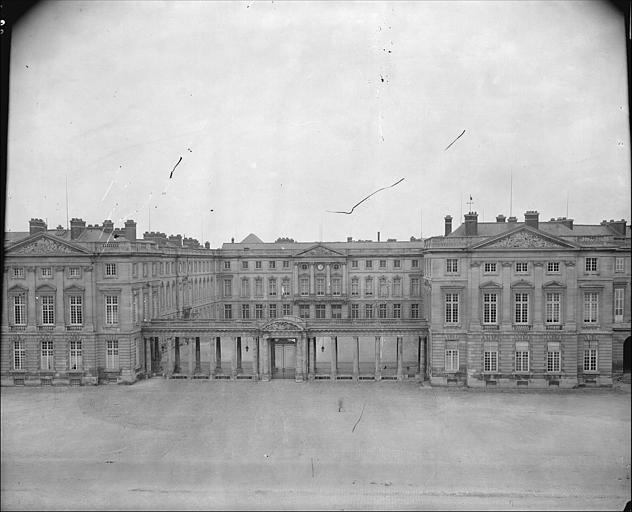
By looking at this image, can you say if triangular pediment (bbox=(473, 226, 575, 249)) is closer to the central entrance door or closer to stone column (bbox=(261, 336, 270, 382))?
stone column (bbox=(261, 336, 270, 382))

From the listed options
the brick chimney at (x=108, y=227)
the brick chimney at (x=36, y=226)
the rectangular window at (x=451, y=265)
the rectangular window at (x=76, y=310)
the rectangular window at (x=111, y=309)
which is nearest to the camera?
the rectangular window at (x=451, y=265)

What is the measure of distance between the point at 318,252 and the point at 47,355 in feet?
91.8

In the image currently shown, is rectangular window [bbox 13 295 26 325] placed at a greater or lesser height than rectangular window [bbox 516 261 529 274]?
lesser

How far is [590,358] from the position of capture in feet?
107

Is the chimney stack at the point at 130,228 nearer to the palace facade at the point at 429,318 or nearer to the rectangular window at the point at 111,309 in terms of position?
the palace facade at the point at 429,318

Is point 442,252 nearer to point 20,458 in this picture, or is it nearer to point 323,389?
point 323,389

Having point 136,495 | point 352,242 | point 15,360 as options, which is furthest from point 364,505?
point 352,242

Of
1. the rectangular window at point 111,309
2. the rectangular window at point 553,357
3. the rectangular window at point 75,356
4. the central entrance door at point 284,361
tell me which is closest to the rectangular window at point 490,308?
the rectangular window at point 553,357

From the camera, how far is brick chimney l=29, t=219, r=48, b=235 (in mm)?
34781

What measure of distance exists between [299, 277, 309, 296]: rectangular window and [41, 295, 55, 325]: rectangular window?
2650 cm

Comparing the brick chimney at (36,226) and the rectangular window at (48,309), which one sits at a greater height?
the brick chimney at (36,226)

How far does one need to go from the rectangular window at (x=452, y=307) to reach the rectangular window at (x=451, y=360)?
1.78 meters

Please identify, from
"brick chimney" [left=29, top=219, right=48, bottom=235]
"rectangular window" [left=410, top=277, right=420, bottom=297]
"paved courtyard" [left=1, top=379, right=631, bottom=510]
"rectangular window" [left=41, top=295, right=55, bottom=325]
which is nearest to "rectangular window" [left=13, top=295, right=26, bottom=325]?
Answer: "rectangular window" [left=41, top=295, right=55, bottom=325]

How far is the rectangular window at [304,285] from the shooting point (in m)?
56.2
